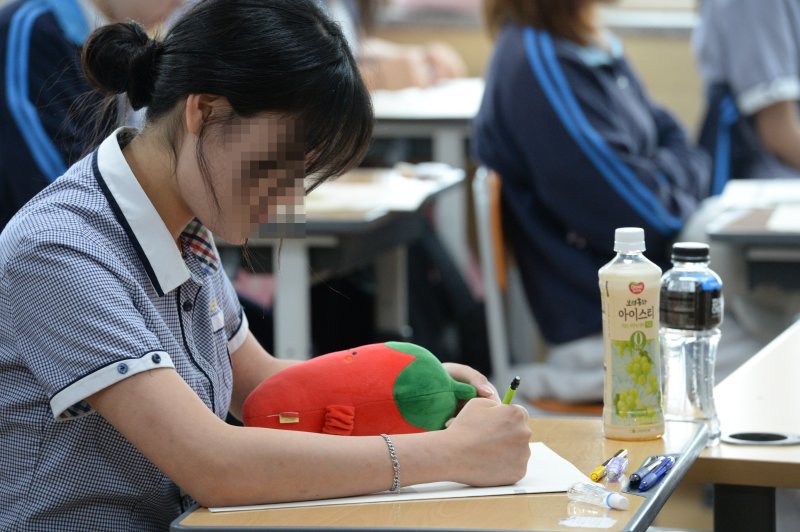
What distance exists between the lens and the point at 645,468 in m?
1.12

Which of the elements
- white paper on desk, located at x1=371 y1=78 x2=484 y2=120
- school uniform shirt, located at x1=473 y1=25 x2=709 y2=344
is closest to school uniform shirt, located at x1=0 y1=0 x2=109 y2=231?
school uniform shirt, located at x1=473 y1=25 x2=709 y2=344

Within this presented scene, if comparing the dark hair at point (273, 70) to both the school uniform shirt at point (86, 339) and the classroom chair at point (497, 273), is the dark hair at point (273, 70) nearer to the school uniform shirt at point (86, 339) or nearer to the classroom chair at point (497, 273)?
the school uniform shirt at point (86, 339)

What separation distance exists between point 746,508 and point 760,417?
0.54 ft

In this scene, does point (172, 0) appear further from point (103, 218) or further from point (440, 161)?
point (440, 161)

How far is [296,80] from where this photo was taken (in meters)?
1.11

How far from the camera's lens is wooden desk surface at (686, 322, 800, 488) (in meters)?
1.21

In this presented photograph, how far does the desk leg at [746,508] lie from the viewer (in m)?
1.23

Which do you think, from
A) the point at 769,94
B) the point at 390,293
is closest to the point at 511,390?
the point at 390,293

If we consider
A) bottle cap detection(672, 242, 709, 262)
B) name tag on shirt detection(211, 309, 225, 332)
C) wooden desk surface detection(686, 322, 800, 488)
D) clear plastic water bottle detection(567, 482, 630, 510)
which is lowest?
wooden desk surface detection(686, 322, 800, 488)

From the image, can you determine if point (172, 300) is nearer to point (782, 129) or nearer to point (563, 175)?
point (563, 175)

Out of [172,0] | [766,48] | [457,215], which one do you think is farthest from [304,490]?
[457,215]

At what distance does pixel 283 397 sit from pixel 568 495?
31 cm

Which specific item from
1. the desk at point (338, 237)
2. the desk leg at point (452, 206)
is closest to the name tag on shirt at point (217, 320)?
the desk at point (338, 237)

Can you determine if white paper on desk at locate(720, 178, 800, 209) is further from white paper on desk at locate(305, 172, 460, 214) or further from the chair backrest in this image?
white paper on desk at locate(305, 172, 460, 214)
